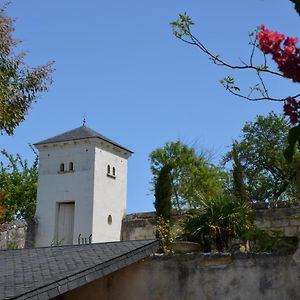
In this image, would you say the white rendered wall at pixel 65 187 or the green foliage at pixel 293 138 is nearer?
the green foliage at pixel 293 138

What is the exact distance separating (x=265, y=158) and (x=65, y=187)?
41.5 feet

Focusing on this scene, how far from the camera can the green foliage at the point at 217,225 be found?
1214 centimetres

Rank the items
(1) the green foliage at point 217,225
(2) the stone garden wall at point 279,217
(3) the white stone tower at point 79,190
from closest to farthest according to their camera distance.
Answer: (1) the green foliage at point 217,225, (2) the stone garden wall at point 279,217, (3) the white stone tower at point 79,190

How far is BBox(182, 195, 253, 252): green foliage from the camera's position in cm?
1214

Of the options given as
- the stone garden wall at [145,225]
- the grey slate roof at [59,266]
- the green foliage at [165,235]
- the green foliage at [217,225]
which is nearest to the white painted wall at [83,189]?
the stone garden wall at [145,225]

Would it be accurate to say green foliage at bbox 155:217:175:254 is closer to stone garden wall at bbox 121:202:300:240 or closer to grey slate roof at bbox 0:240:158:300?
grey slate roof at bbox 0:240:158:300

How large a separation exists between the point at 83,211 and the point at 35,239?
2385 millimetres

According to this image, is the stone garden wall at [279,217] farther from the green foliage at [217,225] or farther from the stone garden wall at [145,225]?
the green foliage at [217,225]

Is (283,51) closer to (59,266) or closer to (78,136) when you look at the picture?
(59,266)

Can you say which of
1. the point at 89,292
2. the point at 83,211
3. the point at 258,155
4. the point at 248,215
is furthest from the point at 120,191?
the point at 89,292

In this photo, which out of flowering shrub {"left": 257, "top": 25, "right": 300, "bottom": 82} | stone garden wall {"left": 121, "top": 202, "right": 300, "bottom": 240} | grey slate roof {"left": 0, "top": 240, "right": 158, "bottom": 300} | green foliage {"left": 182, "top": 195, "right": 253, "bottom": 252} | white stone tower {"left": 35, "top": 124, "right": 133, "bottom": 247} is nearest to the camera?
flowering shrub {"left": 257, "top": 25, "right": 300, "bottom": 82}

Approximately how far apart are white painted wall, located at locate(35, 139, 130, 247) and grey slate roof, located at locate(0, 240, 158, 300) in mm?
12880

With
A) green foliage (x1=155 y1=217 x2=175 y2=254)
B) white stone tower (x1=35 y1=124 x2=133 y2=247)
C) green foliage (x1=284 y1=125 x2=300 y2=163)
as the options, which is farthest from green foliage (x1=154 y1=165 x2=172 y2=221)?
green foliage (x1=284 y1=125 x2=300 y2=163)

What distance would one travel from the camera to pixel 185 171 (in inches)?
1222
